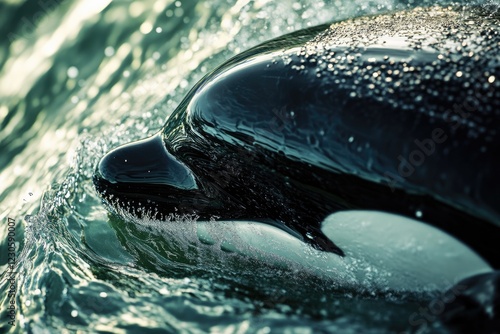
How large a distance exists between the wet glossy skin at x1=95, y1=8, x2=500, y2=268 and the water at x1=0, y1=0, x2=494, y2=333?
35cm

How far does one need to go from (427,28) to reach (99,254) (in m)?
2.39

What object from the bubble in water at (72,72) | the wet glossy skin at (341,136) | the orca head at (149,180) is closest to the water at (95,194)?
the bubble in water at (72,72)

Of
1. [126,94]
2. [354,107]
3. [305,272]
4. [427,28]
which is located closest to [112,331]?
[305,272]

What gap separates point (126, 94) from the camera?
241 inches

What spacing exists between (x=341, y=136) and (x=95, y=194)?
85.2 inches

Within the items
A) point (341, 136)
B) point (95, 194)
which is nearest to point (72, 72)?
point (95, 194)

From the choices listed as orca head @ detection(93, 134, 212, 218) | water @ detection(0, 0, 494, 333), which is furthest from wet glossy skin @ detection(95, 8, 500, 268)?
water @ detection(0, 0, 494, 333)

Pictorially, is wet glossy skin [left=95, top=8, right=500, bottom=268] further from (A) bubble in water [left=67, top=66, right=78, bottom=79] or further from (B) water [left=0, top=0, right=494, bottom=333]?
(A) bubble in water [left=67, top=66, right=78, bottom=79]

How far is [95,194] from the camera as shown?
15.6 ft

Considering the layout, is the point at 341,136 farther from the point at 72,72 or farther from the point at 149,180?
the point at 72,72

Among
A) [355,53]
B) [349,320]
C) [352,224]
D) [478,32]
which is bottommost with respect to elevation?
[349,320]

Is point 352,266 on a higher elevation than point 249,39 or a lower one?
lower

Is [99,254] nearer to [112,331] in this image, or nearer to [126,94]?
[112,331]

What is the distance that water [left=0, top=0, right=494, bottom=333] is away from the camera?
139 inches
